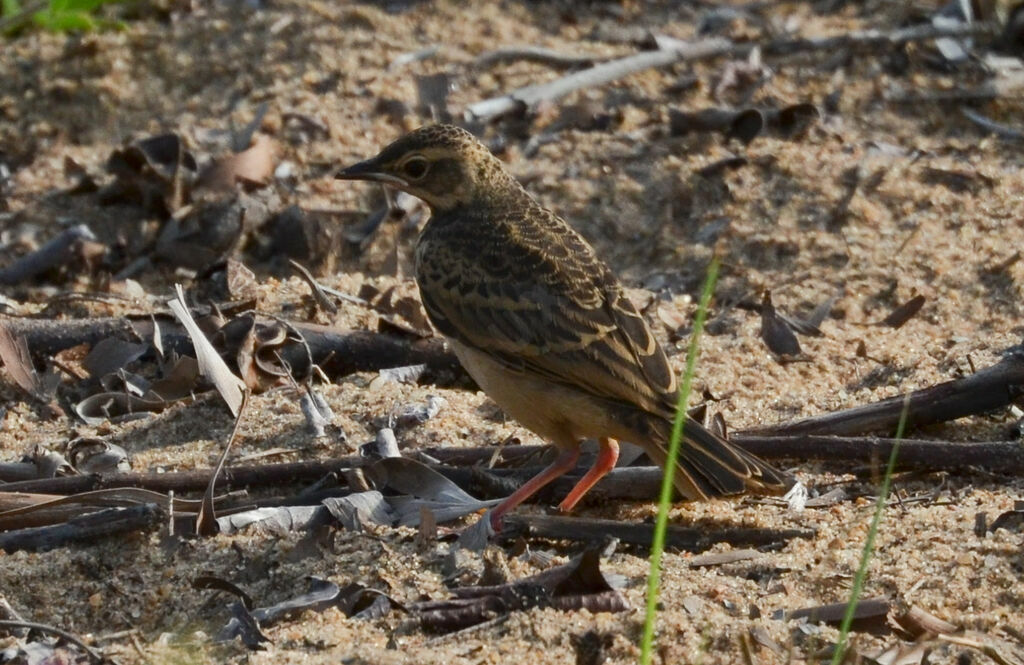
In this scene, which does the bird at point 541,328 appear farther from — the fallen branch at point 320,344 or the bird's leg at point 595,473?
the fallen branch at point 320,344

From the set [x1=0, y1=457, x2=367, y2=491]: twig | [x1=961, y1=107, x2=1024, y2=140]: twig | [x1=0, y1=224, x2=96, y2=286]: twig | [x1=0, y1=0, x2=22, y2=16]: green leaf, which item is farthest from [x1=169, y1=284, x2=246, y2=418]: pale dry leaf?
[x1=961, y1=107, x2=1024, y2=140]: twig

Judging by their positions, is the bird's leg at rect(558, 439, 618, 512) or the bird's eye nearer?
the bird's leg at rect(558, 439, 618, 512)

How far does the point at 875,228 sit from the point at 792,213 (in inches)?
18.4

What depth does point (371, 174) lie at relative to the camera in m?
6.93

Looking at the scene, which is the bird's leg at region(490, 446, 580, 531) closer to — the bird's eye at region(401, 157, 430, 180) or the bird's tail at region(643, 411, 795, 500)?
the bird's tail at region(643, 411, 795, 500)

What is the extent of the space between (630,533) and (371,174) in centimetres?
224

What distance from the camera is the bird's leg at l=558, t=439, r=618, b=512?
5.90 meters

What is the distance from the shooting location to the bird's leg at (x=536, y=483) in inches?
219

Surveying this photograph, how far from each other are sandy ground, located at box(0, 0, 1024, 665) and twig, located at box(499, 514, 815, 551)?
53 mm

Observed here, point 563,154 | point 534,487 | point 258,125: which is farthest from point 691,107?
point 534,487

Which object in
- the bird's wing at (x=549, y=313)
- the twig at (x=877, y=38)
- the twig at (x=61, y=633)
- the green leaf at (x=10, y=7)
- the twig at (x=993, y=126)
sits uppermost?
the green leaf at (x=10, y=7)

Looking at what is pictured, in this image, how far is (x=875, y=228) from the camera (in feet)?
28.7

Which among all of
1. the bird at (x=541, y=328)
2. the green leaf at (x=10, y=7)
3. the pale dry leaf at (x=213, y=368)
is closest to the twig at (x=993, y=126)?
the bird at (x=541, y=328)

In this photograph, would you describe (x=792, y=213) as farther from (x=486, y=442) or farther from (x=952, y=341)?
(x=486, y=442)
